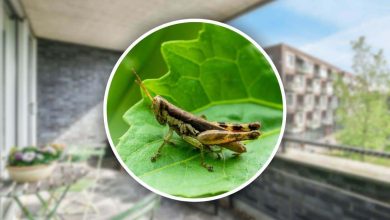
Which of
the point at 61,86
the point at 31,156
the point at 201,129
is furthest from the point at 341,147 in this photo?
the point at 61,86

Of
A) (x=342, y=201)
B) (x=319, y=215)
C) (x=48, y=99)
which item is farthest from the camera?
(x=48, y=99)

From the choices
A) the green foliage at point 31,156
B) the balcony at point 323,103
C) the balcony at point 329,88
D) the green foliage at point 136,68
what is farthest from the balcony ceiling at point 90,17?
the balcony at point 329,88

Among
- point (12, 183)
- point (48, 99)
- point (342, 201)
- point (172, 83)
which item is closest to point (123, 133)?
point (172, 83)

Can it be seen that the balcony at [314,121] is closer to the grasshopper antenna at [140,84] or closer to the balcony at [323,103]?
the balcony at [323,103]

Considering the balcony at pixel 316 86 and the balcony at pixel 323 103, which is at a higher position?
the balcony at pixel 316 86

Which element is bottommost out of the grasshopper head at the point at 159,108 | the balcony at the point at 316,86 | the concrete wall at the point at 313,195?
the concrete wall at the point at 313,195

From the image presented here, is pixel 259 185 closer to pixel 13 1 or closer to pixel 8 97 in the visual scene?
pixel 8 97

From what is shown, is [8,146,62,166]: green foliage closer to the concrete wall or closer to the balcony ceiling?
Answer: the balcony ceiling
